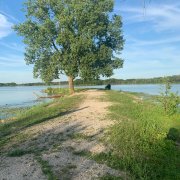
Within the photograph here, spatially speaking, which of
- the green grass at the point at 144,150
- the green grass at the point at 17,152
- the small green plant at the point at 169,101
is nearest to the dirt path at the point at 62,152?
the green grass at the point at 17,152

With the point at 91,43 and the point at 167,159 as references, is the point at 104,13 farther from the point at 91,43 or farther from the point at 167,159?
the point at 167,159

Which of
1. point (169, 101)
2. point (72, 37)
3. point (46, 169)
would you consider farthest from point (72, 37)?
point (46, 169)

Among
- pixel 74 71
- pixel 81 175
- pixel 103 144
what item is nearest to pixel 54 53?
pixel 74 71

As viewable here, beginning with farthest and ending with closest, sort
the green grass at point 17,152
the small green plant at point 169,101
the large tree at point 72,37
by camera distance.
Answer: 1. the large tree at point 72,37
2. the small green plant at point 169,101
3. the green grass at point 17,152

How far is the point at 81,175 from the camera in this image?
995cm

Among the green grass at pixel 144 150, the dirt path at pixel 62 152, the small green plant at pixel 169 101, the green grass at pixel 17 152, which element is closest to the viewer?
the dirt path at pixel 62 152

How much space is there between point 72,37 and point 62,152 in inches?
1437

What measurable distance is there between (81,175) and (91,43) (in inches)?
1524

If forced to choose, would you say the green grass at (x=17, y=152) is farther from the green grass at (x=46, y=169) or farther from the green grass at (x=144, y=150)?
the green grass at (x=144, y=150)

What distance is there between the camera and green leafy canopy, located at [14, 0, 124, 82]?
159 ft

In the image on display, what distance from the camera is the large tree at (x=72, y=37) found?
48.3m

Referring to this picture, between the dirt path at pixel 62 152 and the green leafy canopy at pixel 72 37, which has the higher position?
the green leafy canopy at pixel 72 37

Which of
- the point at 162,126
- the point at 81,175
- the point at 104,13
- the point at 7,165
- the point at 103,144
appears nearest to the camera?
the point at 81,175

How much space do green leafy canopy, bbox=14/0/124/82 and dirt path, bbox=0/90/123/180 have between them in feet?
101
